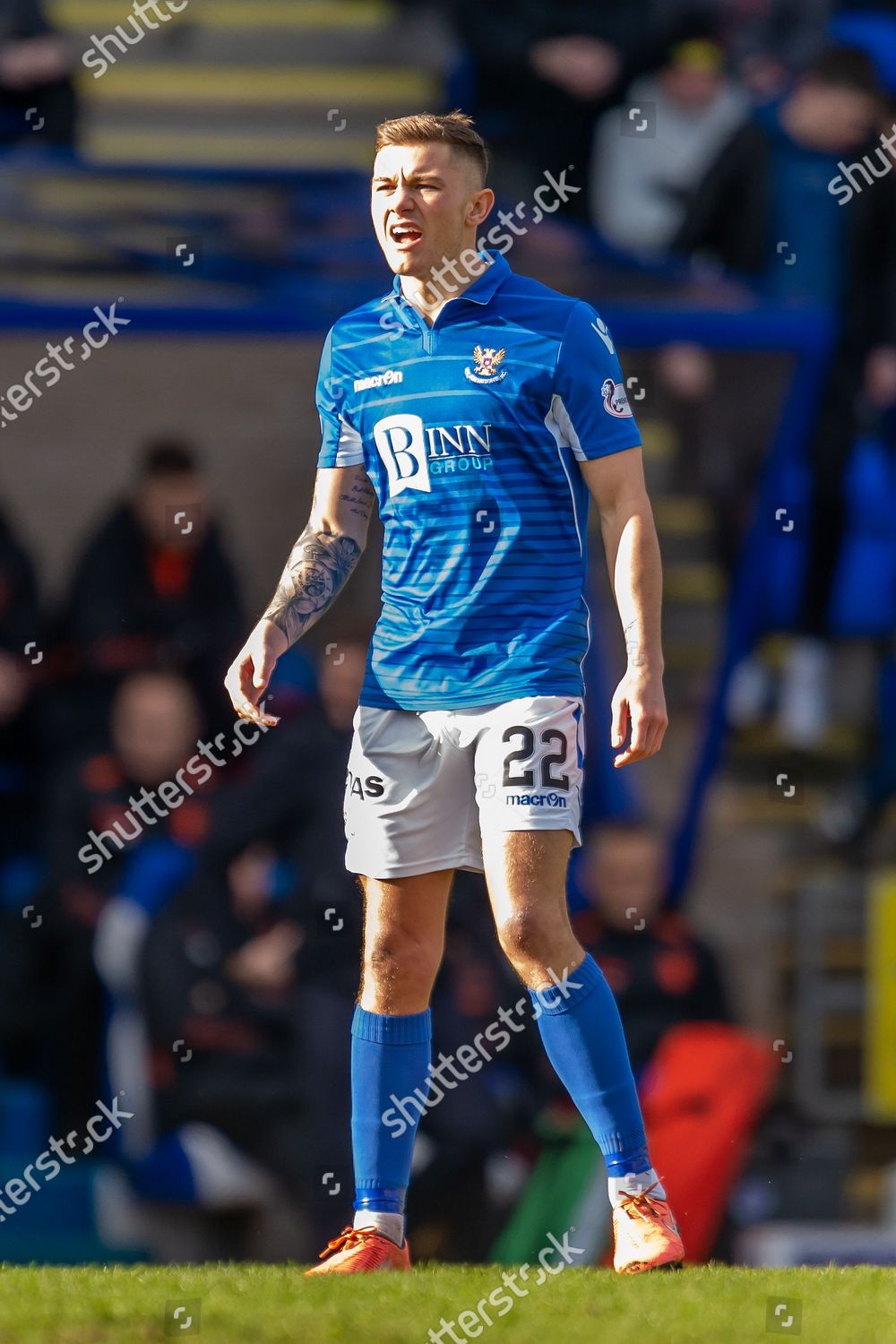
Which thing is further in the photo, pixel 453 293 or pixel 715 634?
pixel 715 634

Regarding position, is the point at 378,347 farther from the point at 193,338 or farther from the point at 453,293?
the point at 193,338

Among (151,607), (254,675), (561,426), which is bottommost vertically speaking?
(151,607)

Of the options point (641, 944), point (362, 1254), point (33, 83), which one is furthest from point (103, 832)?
point (362, 1254)

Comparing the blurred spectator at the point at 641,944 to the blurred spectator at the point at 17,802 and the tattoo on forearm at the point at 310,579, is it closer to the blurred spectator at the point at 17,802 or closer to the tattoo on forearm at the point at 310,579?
the blurred spectator at the point at 17,802

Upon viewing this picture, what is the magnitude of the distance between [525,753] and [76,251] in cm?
416

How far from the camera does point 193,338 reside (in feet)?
23.0

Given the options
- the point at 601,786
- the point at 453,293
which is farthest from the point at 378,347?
the point at 601,786

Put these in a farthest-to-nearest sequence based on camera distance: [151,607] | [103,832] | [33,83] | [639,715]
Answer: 1. [33,83]
2. [151,607]
3. [103,832]
4. [639,715]

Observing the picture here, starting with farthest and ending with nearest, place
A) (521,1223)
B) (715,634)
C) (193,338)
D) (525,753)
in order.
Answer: (715,634) → (193,338) → (521,1223) → (525,753)

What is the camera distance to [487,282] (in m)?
3.68

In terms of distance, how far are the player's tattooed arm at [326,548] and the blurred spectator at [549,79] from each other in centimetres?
463

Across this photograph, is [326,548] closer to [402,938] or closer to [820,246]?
[402,938]

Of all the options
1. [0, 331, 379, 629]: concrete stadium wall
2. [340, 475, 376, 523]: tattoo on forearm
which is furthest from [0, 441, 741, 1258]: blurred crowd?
[340, 475, 376, 523]: tattoo on forearm

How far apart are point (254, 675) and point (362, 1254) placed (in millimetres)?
1068
